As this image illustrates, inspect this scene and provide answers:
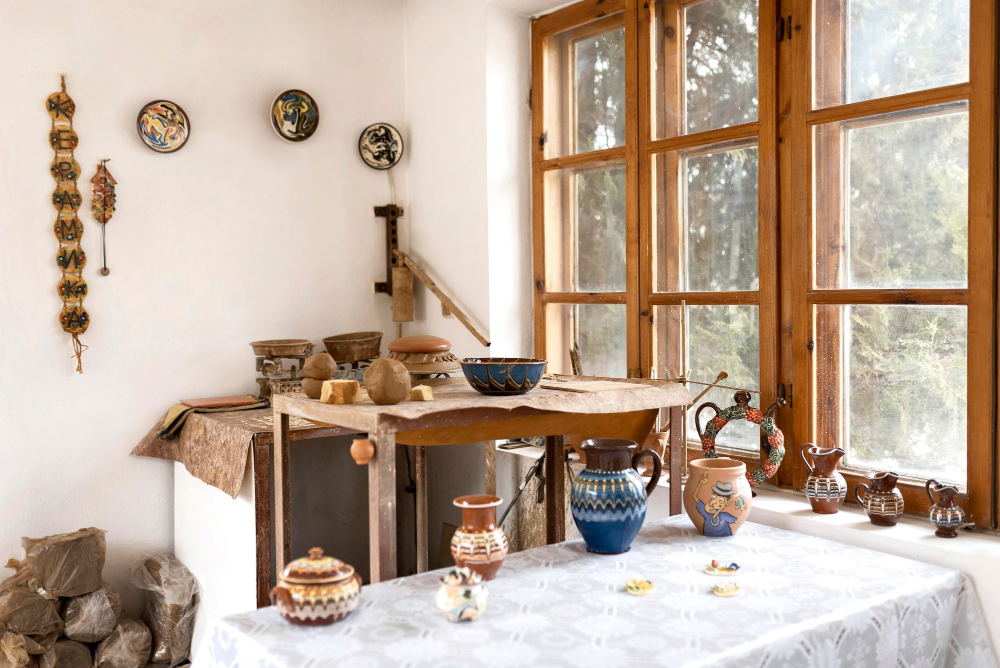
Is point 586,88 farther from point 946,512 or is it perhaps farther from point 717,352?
point 946,512

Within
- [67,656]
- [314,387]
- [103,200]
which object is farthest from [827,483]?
[103,200]

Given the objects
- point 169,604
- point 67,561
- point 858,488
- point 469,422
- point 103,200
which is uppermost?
point 103,200

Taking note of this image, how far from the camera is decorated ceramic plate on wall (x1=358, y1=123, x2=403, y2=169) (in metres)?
3.52

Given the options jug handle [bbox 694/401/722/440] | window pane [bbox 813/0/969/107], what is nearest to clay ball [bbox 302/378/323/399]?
jug handle [bbox 694/401/722/440]

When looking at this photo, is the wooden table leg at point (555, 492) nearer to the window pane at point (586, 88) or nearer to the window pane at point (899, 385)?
the window pane at point (899, 385)

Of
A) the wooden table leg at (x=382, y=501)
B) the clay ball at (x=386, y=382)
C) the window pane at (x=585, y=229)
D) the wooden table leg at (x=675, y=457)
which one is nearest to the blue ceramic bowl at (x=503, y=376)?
the clay ball at (x=386, y=382)

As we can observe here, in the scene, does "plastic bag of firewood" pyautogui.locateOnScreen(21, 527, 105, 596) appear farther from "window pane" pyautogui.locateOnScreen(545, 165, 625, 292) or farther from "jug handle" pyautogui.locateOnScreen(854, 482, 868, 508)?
"jug handle" pyautogui.locateOnScreen(854, 482, 868, 508)

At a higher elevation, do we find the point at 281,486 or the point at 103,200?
the point at 103,200

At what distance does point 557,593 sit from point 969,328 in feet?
4.01

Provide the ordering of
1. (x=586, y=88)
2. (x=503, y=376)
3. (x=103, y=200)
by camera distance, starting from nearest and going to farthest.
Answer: (x=503, y=376)
(x=103, y=200)
(x=586, y=88)

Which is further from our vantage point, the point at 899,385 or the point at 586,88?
the point at 586,88

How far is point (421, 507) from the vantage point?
10.2 feet

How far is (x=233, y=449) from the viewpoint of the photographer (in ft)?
8.34

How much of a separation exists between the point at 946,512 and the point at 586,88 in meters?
1.95
